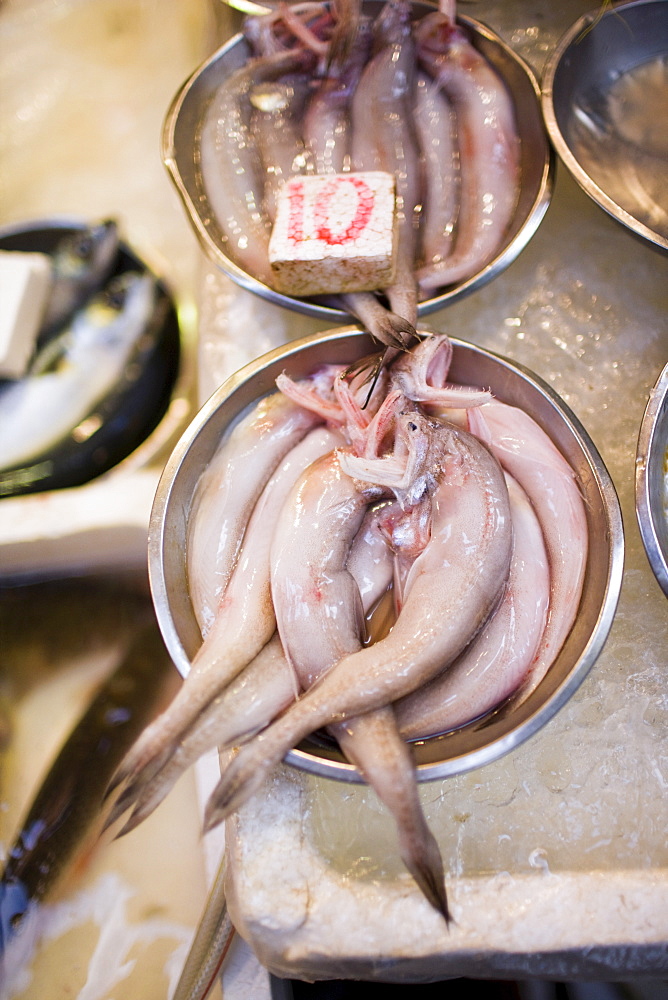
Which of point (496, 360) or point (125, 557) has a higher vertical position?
point (496, 360)

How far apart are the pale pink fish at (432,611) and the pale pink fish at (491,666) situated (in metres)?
0.07

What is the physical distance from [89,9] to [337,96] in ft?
5.71

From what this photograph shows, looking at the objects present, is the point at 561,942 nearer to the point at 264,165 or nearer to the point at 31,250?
the point at 264,165

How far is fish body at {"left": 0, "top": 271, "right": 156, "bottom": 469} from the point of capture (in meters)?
2.26

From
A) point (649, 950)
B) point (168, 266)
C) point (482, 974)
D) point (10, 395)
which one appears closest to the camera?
point (649, 950)

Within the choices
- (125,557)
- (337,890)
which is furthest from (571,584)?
(125,557)

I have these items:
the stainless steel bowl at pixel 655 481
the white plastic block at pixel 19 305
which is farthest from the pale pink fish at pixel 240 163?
the stainless steel bowl at pixel 655 481

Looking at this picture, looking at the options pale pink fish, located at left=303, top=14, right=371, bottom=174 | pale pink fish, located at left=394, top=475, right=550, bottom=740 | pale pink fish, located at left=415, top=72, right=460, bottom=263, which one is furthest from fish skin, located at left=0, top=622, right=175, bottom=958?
pale pink fish, located at left=303, top=14, right=371, bottom=174

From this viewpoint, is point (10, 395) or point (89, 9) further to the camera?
point (89, 9)

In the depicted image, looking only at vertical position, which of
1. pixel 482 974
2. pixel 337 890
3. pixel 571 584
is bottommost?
pixel 482 974

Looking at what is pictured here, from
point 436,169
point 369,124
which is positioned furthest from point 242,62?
point 436,169

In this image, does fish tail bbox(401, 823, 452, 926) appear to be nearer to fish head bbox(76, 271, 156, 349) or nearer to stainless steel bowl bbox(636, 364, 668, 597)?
stainless steel bowl bbox(636, 364, 668, 597)

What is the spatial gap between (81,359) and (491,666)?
1.91 metres

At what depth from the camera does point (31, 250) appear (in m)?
2.41
